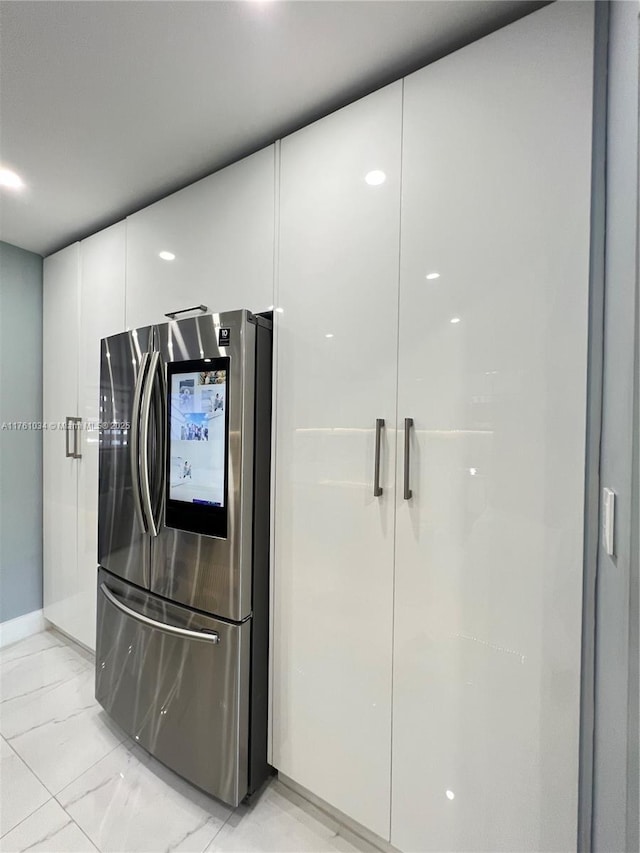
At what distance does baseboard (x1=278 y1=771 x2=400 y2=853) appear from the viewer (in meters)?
1.24

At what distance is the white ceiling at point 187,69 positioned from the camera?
3.36 feet

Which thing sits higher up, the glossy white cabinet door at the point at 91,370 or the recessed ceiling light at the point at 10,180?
the recessed ceiling light at the point at 10,180

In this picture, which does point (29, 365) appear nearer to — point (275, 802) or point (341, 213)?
point (341, 213)

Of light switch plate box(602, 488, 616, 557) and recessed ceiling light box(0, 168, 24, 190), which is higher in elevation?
recessed ceiling light box(0, 168, 24, 190)

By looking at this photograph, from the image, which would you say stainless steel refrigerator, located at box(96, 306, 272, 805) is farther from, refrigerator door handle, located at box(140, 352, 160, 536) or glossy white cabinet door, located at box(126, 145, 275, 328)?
glossy white cabinet door, located at box(126, 145, 275, 328)

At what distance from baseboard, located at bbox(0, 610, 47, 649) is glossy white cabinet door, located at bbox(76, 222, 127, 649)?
589 mm

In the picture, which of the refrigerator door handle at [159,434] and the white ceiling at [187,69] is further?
the refrigerator door handle at [159,434]

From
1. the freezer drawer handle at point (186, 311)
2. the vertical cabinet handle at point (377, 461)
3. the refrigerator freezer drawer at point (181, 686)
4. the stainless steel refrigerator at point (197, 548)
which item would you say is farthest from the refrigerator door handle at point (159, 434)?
the vertical cabinet handle at point (377, 461)

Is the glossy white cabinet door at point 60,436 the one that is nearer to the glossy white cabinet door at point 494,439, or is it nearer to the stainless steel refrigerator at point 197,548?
the stainless steel refrigerator at point 197,548

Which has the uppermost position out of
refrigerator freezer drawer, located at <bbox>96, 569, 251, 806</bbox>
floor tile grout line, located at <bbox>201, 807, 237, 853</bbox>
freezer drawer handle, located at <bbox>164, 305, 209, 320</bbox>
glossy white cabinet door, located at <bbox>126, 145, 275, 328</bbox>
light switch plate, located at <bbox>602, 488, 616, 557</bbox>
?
glossy white cabinet door, located at <bbox>126, 145, 275, 328</bbox>

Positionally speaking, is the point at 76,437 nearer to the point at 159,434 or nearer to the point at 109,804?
the point at 159,434

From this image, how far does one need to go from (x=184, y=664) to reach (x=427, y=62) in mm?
2278

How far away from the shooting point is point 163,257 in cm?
177

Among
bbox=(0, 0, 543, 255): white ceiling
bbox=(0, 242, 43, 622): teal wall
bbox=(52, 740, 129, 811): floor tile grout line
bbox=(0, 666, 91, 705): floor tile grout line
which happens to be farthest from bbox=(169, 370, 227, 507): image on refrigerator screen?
bbox=(0, 242, 43, 622): teal wall
